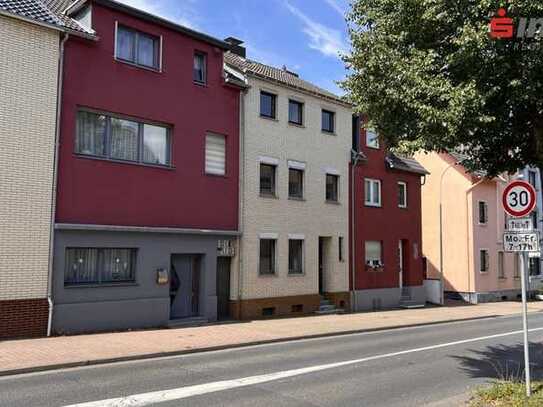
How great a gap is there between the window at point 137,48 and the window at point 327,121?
878cm

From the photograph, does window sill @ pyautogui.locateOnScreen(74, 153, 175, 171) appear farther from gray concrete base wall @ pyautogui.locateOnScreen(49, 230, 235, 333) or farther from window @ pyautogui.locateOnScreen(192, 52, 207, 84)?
window @ pyautogui.locateOnScreen(192, 52, 207, 84)

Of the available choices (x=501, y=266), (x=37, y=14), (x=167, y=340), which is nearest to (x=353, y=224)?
(x=167, y=340)

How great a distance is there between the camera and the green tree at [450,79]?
8586 mm

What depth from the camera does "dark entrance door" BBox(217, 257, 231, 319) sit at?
769 inches

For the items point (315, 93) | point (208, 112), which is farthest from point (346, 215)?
point (208, 112)

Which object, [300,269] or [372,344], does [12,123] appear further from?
[300,269]

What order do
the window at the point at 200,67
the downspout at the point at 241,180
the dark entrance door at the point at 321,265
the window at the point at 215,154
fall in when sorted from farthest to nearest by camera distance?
1. the dark entrance door at the point at 321,265
2. the downspout at the point at 241,180
3. the window at the point at 215,154
4. the window at the point at 200,67

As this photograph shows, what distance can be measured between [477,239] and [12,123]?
27139 mm

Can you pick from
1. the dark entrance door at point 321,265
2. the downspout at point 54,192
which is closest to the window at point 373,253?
the dark entrance door at point 321,265

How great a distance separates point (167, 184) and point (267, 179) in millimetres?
5001

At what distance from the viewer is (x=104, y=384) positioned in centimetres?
919

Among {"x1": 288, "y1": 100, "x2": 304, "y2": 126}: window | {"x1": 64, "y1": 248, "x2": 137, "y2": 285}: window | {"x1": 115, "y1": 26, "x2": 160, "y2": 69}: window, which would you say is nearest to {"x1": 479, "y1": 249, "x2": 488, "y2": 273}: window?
{"x1": 288, "y1": 100, "x2": 304, "y2": 126}: window

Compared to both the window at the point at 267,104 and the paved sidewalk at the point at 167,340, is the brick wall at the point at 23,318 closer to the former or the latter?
the paved sidewalk at the point at 167,340

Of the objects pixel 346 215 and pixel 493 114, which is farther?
pixel 346 215
